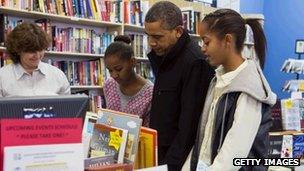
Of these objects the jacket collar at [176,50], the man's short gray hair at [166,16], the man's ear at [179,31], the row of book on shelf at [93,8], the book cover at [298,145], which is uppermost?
the row of book on shelf at [93,8]

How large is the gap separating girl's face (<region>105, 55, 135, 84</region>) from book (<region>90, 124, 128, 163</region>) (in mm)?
662

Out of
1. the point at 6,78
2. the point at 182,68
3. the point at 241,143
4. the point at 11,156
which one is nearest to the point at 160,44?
the point at 182,68

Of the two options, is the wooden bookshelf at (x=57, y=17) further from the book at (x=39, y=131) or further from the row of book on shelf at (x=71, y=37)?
the book at (x=39, y=131)

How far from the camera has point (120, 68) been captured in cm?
220

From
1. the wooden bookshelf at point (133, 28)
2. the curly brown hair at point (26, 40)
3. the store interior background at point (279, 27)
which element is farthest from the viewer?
the store interior background at point (279, 27)

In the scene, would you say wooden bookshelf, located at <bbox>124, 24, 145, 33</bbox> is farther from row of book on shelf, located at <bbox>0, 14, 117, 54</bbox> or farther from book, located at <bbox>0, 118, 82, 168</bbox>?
book, located at <bbox>0, 118, 82, 168</bbox>

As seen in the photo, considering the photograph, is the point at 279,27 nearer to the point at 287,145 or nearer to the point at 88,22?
the point at 88,22

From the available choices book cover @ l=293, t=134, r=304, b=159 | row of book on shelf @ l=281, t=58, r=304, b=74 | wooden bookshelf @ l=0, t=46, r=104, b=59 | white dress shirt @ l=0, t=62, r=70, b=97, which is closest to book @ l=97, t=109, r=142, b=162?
white dress shirt @ l=0, t=62, r=70, b=97

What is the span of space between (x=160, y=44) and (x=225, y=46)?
1.03 ft

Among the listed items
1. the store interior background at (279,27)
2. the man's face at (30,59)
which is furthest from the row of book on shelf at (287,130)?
the store interior background at (279,27)

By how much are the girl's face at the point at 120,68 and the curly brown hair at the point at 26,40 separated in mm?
488

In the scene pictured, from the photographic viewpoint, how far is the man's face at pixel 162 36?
173 centimetres

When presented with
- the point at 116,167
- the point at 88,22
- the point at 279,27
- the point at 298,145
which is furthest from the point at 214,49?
the point at 279,27

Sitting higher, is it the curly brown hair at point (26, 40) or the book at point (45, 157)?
the curly brown hair at point (26, 40)
